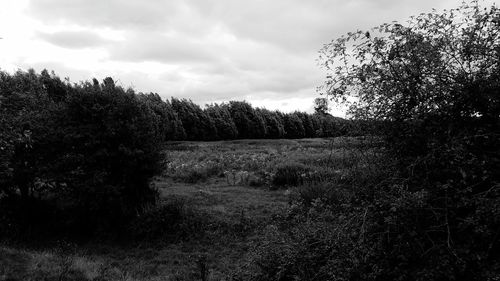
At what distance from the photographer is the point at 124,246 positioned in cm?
995

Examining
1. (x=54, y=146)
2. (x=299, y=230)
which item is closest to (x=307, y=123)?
(x=54, y=146)

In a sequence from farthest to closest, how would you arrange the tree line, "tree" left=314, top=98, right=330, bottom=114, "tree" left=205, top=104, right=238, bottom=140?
1. "tree" left=205, top=104, right=238, bottom=140
2. the tree line
3. "tree" left=314, top=98, right=330, bottom=114

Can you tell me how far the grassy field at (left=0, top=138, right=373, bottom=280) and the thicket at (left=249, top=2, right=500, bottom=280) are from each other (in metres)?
0.65

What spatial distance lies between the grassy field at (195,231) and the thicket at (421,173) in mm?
655

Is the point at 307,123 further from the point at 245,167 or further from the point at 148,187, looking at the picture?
the point at 148,187

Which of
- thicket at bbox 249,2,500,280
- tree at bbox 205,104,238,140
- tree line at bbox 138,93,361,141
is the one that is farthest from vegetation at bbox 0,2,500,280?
tree at bbox 205,104,238,140

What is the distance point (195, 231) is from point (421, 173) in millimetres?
6654

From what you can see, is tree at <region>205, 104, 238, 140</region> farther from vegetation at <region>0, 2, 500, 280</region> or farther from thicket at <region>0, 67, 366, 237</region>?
thicket at <region>0, 67, 366, 237</region>

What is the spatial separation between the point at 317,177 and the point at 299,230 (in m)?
7.06

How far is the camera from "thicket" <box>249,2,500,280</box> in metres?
4.11

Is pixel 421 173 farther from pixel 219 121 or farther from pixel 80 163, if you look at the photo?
pixel 219 121

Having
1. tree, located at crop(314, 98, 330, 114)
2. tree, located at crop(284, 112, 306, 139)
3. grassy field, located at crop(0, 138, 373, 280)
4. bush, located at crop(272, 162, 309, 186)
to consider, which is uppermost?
tree, located at crop(284, 112, 306, 139)

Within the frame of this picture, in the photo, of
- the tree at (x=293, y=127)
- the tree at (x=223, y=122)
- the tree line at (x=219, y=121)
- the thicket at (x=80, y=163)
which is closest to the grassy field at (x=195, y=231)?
the thicket at (x=80, y=163)

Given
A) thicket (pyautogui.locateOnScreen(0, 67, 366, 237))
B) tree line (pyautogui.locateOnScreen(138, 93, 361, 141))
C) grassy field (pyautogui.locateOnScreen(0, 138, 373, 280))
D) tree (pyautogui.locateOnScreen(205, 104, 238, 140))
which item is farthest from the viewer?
tree (pyautogui.locateOnScreen(205, 104, 238, 140))
